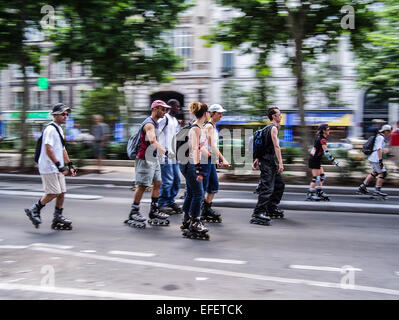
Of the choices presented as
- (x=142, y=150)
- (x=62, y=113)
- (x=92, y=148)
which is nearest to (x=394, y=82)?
(x=142, y=150)

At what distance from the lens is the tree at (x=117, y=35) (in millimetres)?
13883

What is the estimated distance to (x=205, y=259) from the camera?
5.20 meters

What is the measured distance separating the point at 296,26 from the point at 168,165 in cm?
618

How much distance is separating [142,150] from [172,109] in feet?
4.82

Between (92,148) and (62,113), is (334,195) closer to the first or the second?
(62,113)

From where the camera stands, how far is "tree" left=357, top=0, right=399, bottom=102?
37.9ft

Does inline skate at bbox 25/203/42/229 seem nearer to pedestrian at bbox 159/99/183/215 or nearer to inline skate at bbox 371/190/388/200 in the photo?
pedestrian at bbox 159/99/183/215

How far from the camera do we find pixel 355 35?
12.3 meters

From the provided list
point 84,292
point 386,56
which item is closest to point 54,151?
point 84,292

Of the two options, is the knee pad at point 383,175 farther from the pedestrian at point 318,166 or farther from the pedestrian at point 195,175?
the pedestrian at point 195,175

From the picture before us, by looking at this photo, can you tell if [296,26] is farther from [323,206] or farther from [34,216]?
[34,216]

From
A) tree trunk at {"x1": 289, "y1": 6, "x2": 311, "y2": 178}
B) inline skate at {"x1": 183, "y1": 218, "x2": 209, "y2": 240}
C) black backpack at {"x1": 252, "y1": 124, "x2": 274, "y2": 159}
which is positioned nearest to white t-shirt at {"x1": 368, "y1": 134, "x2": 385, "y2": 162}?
tree trunk at {"x1": 289, "y1": 6, "x2": 311, "y2": 178}

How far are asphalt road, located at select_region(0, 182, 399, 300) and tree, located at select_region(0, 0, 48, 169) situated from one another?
7.88 metres
